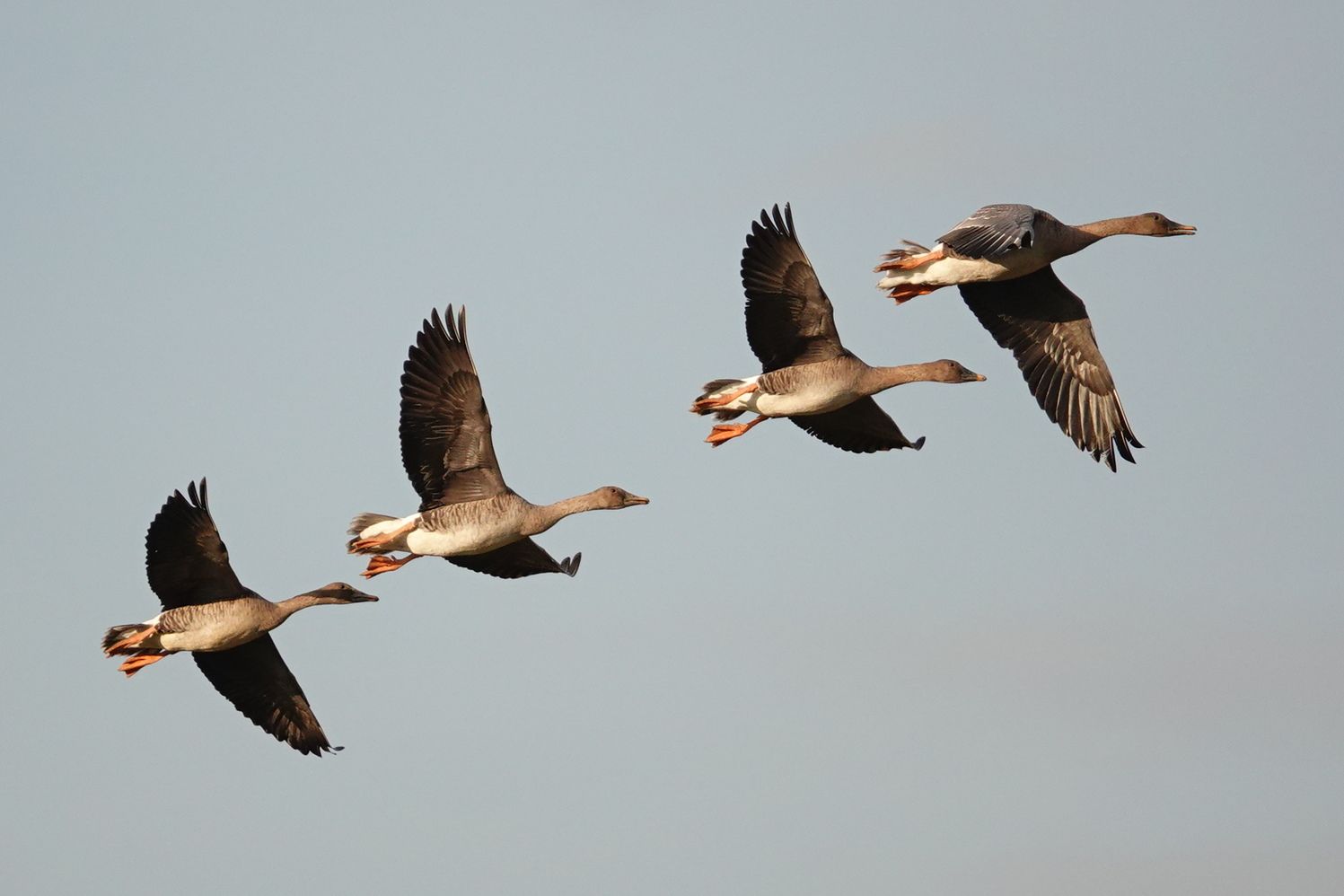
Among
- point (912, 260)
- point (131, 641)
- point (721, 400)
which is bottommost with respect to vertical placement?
point (131, 641)

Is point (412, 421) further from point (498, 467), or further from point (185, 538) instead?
point (185, 538)

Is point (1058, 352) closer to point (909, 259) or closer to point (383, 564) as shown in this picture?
point (909, 259)

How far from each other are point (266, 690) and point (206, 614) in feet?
6.85

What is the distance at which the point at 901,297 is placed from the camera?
23844 mm

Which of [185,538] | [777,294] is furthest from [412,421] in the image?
[777,294]

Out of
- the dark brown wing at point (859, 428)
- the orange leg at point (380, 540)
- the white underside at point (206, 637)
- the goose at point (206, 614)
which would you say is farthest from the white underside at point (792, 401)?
the white underside at point (206, 637)

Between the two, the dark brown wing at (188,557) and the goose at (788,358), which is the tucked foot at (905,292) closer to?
the goose at (788,358)

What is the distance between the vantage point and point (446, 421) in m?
21.7

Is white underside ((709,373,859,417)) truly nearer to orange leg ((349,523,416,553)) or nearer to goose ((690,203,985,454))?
goose ((690,203,985,454))

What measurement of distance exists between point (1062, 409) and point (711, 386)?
15.1 ft

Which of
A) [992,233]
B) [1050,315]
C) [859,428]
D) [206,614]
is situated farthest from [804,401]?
[206,614]

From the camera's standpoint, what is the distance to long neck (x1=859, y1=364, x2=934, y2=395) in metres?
22.6

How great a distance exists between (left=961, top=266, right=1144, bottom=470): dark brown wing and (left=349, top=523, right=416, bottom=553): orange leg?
7.74 m

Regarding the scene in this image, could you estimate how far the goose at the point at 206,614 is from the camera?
22.1 m
